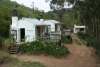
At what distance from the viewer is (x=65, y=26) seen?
228 ft

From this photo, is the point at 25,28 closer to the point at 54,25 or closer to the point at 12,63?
the point at 12,63

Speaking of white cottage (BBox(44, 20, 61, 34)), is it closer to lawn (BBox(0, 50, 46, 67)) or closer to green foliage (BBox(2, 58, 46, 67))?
lawn (BBox(0, 50, 46, 67))

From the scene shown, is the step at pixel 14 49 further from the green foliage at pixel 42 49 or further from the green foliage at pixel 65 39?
the green foliage at pixel 65 39

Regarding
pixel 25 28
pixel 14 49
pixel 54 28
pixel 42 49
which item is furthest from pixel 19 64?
pixel 54 28

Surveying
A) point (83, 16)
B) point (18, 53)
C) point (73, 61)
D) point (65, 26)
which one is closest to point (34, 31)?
point (18, 53)

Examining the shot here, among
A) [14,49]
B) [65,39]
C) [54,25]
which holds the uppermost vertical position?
[54,25]

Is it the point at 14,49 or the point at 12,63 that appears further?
the point at 14,49

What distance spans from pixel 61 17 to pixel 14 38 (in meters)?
40.7

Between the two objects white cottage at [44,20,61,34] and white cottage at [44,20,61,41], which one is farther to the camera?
white cottage at [44,20,61,34]

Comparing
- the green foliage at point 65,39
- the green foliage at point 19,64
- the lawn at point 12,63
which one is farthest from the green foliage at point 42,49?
the green foliage at point 65,39

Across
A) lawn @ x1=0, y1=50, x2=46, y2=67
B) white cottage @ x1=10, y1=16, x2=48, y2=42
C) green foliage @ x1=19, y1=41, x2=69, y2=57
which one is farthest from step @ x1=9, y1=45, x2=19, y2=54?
white cottage @ x1=10, y1=16, x2=48, y2=42

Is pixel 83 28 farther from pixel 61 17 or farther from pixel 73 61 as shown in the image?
pixel 73 61

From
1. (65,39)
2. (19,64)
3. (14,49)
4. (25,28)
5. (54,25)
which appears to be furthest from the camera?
(54,25)

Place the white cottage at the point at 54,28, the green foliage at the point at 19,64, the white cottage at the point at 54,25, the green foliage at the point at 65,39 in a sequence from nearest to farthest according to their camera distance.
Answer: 1. the green foliage at the point at 19,64
2. the white cottage at the point at 54,28
3. the green foliage at the point at 65,39
4. the white cottage at the point at 54,25
